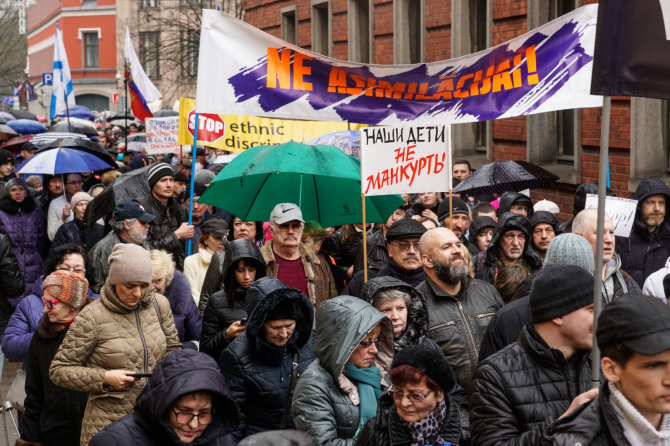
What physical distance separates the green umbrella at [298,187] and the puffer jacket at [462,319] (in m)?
2.48

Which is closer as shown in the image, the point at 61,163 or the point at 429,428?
the point at 429,428

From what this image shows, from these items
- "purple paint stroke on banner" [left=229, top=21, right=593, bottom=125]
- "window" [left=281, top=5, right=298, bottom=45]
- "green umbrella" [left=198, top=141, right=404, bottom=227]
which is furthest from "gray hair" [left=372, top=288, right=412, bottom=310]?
"window" [left=281, top=5, right=298, bottom=45]

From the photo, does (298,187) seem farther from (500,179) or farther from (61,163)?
(61,163)

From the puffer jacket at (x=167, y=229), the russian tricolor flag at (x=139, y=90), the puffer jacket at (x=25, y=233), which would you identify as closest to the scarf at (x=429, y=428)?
the puffer jacket at (x=167, y=229)

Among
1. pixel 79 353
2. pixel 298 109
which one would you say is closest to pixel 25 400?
pixel 79 353

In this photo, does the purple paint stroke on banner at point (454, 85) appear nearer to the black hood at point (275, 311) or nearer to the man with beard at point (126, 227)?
the man with beard at point (126, 227)

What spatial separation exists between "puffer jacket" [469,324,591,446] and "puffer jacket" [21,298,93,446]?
294cm

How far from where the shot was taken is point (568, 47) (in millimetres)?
7090

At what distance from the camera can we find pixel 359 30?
808 inches

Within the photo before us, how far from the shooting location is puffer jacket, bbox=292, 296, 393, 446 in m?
4.73

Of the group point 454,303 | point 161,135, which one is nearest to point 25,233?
point 161,135

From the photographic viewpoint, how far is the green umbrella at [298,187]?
8.59 metres

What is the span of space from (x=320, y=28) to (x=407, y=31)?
4602 millimetres

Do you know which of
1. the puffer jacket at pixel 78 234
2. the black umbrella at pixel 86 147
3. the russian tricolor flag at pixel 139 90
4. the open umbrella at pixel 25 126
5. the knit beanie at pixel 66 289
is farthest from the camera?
the open umbrella at pixel 25 126
